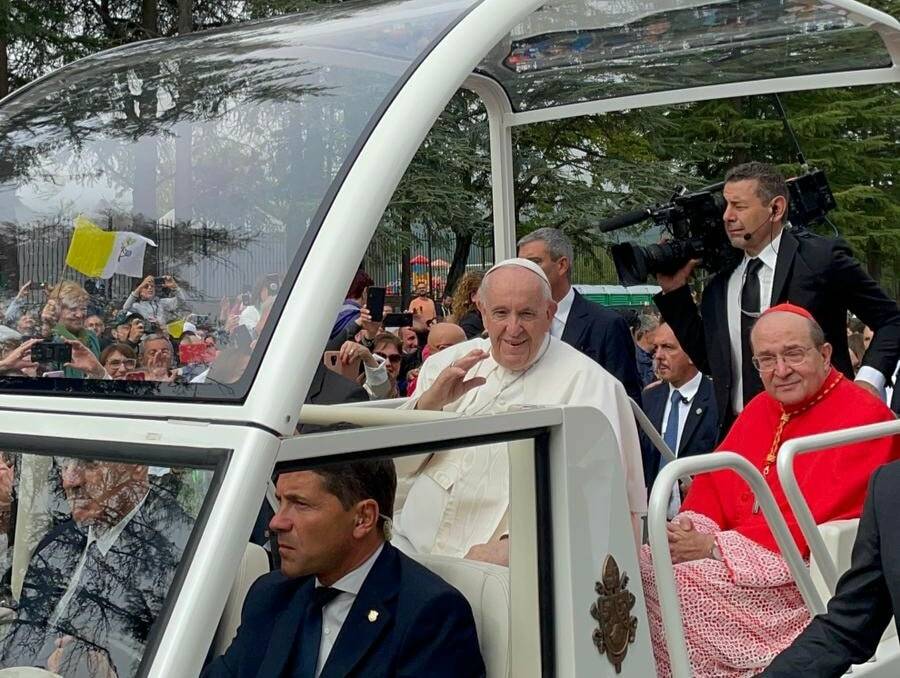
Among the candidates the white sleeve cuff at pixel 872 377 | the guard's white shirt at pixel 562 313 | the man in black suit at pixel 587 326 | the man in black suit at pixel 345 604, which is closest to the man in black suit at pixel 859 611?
the man in black suit at pixel 345 604

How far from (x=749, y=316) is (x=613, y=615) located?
2.62 m

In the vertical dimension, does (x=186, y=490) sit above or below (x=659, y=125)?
below

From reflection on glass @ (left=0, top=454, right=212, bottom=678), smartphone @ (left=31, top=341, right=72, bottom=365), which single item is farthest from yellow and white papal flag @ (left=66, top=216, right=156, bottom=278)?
reflection on glass @ (left=0, top=454, right=212, bottom=678)

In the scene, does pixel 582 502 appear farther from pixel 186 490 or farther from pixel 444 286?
pixel 444 286

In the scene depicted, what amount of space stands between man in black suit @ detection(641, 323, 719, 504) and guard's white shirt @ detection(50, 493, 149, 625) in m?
4.08

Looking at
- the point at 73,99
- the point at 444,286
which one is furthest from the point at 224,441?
the point at 444,286

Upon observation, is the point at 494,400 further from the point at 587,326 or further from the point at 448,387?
the point at 587,326

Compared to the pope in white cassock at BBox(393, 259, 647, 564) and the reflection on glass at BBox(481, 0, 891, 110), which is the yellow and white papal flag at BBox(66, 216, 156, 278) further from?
the reflection on glass at BBox(481, 0, 891, 110)

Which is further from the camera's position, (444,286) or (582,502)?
(444,286)

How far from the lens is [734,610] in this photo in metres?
3.47

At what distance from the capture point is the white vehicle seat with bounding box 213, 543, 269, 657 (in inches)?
110

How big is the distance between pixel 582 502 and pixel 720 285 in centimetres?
277

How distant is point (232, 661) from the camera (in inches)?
105

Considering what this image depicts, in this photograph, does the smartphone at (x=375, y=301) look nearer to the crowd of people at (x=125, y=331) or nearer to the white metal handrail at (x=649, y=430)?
the white metal handrail at (x=649, y=430)
